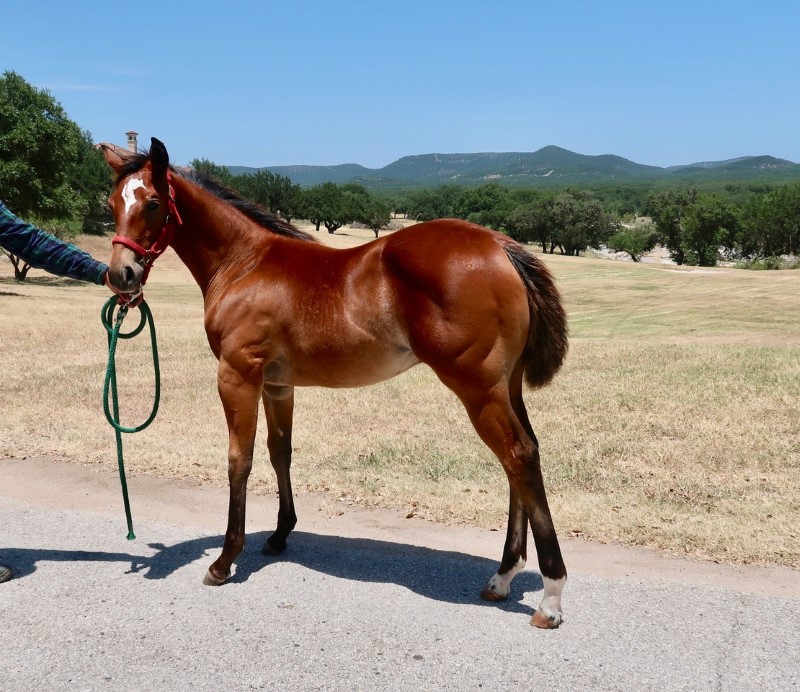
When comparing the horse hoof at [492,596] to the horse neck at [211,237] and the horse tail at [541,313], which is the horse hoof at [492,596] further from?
the horse neck at [211,237]

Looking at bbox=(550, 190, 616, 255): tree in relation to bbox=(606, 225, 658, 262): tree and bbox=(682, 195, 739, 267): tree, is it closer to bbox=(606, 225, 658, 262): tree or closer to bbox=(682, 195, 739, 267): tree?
bbox=(606, 225, 658, 262): tree

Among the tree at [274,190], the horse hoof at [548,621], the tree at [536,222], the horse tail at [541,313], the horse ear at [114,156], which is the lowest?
the horse hoof at [548,621]

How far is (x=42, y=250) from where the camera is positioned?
4824 millimetres

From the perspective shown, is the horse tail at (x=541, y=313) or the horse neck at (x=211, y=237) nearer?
the horse tail at (x=541, y=313)

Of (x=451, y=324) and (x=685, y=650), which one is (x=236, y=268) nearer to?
(x=451, y=324)

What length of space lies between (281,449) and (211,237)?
1.62 metres

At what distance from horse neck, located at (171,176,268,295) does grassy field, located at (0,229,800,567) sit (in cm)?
242

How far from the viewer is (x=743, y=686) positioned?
10.8 ft

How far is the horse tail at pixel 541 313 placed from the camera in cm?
413

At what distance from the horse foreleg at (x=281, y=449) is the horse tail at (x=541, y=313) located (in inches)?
73.5

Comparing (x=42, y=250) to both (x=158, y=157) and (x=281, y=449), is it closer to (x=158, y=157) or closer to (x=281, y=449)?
(x=158, y=157)

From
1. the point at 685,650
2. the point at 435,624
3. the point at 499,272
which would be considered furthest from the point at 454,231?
the point at 685,650

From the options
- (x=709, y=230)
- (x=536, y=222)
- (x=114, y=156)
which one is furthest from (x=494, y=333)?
(x=536, y=222)

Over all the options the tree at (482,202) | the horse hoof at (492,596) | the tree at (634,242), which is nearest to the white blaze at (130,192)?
the horse hoof at (492,596)
